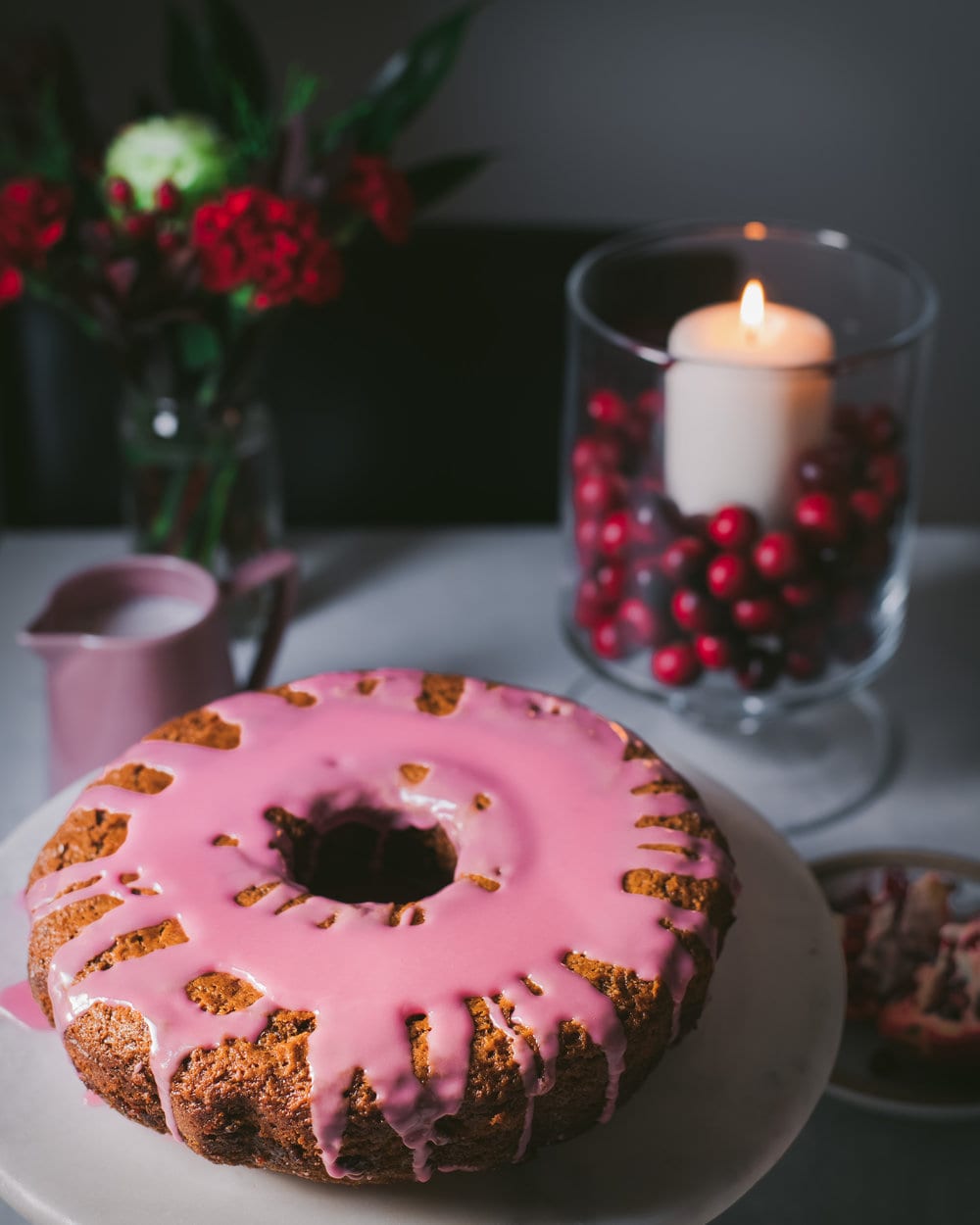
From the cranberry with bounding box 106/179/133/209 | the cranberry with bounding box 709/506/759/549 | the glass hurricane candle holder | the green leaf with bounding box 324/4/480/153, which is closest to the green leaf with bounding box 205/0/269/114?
the green leaf with bounding box 324/4/480/153

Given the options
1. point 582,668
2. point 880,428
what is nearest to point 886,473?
point 880,428

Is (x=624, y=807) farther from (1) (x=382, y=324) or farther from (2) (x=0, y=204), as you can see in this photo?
(1) (x=382, y=324)

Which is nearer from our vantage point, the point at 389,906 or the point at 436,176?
the point at 389,906

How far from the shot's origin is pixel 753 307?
1.03 meters

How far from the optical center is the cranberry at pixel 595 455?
1.07 m

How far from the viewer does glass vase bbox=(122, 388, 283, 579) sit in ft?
4.13

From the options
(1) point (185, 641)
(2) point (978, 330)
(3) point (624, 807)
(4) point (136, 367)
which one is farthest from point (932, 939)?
(2) point (978, 330)

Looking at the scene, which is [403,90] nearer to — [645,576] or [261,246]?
[261,246]

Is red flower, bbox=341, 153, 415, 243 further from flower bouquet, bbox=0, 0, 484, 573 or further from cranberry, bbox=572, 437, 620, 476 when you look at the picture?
cranberry, bbox=572, 437, 620, 476

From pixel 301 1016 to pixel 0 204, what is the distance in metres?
0.71

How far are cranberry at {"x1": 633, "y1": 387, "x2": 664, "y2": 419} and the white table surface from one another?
1.02ft

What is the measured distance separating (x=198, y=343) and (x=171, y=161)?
148 millimetres

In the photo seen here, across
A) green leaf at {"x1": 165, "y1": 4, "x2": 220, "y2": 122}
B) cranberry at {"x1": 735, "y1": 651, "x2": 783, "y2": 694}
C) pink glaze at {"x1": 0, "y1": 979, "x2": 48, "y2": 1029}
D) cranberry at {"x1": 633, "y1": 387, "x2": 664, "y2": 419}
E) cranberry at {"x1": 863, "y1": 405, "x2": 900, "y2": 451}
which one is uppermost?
green leaf at {"x1": 165, "y1": 4, "x2": 220, "y2": 122}

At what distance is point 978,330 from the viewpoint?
72.2 inches
